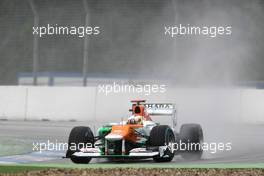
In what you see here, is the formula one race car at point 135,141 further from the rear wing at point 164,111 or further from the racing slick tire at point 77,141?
the rear wing at point 164,111

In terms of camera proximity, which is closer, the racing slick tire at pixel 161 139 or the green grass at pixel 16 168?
the green grass at pixel 16 168

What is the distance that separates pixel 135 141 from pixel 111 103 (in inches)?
480

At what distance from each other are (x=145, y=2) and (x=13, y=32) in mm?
5334

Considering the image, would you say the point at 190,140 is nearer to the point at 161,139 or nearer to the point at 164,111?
the point at 164,111

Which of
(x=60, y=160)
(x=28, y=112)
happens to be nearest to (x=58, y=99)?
(x=28, y=112)

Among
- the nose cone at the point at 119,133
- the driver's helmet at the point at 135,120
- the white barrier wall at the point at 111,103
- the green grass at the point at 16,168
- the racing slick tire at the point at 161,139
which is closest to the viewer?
the green grass at the point at 16,168

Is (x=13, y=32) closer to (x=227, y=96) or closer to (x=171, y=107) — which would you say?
(x=227, y=96)

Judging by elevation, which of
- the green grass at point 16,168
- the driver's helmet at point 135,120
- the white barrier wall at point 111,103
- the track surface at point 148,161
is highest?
the white barrier wall at point 111,103

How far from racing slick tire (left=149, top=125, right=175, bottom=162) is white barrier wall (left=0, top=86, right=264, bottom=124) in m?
8.62

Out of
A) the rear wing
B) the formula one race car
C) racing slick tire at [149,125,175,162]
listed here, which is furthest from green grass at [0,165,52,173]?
the rear wing

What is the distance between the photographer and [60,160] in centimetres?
1541

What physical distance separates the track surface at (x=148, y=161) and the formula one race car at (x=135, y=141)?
0.23 meters

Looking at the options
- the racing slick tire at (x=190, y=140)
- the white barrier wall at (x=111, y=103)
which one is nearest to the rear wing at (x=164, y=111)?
the racing slick tire at (x=190, y=140)

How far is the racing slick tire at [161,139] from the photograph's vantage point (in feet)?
46.3
